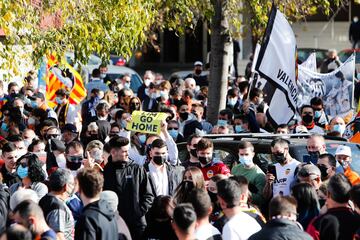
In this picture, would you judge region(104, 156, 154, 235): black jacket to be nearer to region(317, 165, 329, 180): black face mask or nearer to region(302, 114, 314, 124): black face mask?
region(317, 165, 329, 180): black face mask

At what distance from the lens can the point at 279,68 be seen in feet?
53.6

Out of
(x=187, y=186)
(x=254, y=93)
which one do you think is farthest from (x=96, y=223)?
(x=254, y=93)

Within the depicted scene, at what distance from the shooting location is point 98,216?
8.91 meters

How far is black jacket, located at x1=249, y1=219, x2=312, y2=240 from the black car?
4463mm

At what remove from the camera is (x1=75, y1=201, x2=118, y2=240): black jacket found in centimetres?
881

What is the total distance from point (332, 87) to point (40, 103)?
5194 millimetres

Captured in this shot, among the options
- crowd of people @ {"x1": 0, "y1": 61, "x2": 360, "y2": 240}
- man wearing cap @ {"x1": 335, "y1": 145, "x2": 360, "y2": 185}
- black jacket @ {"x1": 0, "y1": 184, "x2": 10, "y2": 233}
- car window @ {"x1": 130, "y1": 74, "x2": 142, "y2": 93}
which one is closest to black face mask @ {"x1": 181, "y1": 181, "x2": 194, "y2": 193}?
crowd of people @ {"x1": 0, "y1": 61, "x2": 360, "y2": 240}

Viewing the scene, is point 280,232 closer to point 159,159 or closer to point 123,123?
point 159,159

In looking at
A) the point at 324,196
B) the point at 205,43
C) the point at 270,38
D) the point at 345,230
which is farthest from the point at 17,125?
the point at 205,43

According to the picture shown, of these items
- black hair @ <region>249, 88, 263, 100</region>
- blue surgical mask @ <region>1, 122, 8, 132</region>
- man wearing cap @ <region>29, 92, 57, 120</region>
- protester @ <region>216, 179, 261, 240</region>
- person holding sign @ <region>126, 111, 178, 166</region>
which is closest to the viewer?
protester @ <region>216, 179, 261, 240</region>

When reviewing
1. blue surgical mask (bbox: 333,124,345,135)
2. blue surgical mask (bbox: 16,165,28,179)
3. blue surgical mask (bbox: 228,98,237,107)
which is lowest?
blue surgical mask (bbox: 228,98,237,107)

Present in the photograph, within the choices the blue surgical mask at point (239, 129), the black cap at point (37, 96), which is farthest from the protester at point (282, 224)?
the black cap at point (37, 96)

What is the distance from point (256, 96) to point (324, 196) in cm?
838

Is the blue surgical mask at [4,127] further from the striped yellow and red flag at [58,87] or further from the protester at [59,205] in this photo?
the protester at [59,205]
